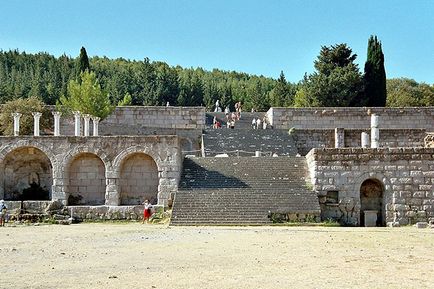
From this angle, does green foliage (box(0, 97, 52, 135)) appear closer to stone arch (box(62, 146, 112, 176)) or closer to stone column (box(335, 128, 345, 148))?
stone arch (box(62, 146, 112, 176))

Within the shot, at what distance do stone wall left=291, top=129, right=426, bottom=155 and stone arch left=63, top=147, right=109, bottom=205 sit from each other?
509 inches

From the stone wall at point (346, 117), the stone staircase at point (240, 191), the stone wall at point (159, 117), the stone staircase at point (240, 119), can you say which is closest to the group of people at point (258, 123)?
the stone staircase at point (240, 119)

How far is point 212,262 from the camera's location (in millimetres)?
11938

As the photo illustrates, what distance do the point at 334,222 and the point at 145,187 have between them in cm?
837

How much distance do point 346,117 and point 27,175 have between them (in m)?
20.4

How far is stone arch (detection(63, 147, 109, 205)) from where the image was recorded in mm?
27484

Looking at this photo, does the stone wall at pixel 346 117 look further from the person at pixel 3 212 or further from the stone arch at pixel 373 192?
the person at pixel 3 212

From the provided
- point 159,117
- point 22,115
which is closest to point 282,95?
point 159,117

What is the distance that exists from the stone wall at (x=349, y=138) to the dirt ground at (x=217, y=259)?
17.2 metres

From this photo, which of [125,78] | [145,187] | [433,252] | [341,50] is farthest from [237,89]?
[433,252]

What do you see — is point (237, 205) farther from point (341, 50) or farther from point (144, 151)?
point (341, 50)

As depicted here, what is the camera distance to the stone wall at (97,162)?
26266 millimetres

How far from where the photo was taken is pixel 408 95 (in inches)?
2482

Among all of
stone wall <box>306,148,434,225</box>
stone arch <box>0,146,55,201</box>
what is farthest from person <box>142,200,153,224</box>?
stone wall <box>306,148,434,225</box>
